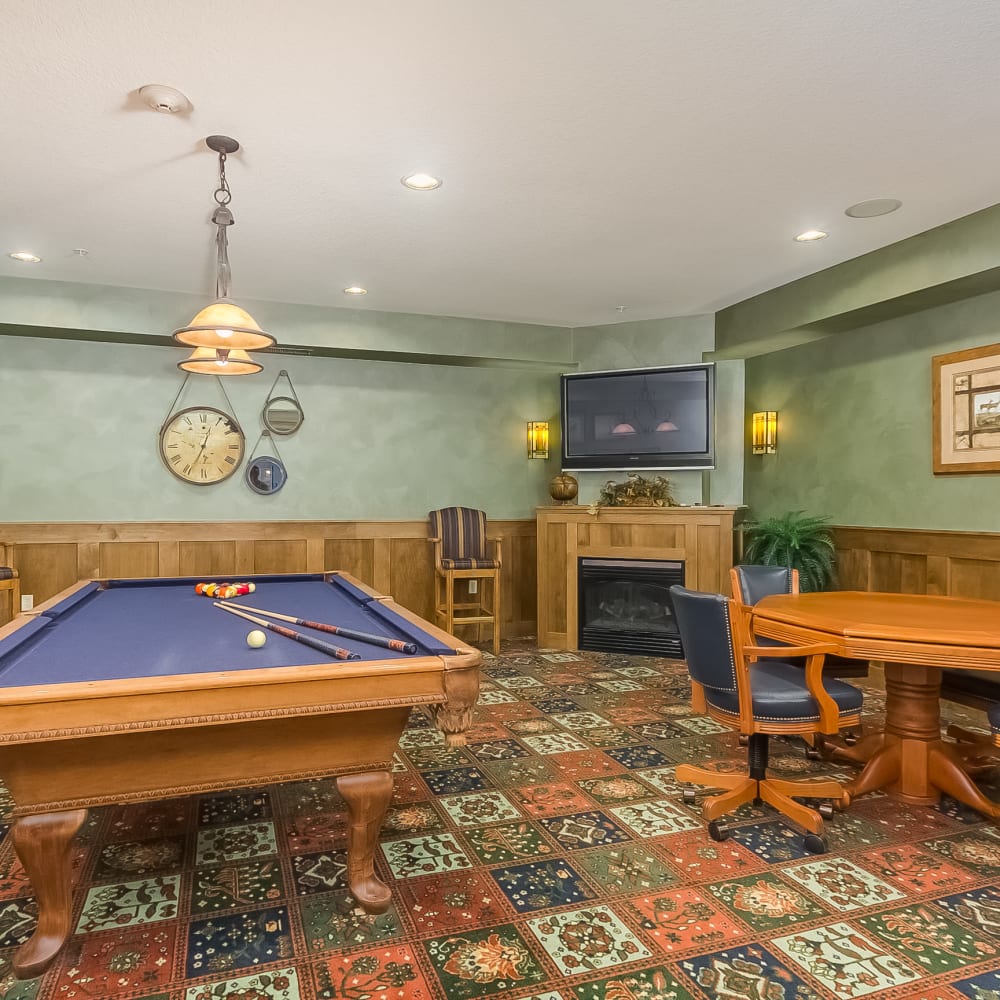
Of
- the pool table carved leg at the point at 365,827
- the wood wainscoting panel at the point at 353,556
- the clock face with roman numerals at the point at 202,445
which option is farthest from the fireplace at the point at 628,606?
the pool table carved leg at the point at 365,827

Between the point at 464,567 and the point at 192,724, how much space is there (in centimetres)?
401

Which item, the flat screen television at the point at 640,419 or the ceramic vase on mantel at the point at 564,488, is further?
the ceramic vase on mantel at the point at 564,488

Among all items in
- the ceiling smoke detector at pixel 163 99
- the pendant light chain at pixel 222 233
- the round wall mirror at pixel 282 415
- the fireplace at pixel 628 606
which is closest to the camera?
the ceiling smoke detector at pixel 163 99

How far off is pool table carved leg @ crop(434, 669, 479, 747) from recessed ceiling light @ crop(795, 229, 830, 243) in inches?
132

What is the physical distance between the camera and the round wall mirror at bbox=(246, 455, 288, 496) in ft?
19.7

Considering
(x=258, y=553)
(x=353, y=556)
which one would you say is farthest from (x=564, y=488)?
(x=258, y=553)

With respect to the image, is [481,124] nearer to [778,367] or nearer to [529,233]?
[529,233]

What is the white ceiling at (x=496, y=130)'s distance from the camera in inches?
92.4

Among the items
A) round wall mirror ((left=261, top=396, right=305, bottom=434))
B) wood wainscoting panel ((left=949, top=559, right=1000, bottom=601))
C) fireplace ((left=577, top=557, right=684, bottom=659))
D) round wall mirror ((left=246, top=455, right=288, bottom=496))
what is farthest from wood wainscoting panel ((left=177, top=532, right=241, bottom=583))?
wood wainscoting panel ((left=949, top=559, right=1000, bottom=601))

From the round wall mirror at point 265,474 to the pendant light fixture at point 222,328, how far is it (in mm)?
2268

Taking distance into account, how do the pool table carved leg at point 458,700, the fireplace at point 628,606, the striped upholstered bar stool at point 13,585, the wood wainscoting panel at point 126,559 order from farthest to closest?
the fireplace at point 628,606
the wood wainscoting panel at point 126,559
the striped upholstered bar stool at point 13,585
the pool table carved leg at point 458,700

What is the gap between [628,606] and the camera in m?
6.20

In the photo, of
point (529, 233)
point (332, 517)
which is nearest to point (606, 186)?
point (529, 233)

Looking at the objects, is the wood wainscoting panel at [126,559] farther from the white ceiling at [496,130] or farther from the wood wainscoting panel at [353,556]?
the white ceiling at [496,130]
